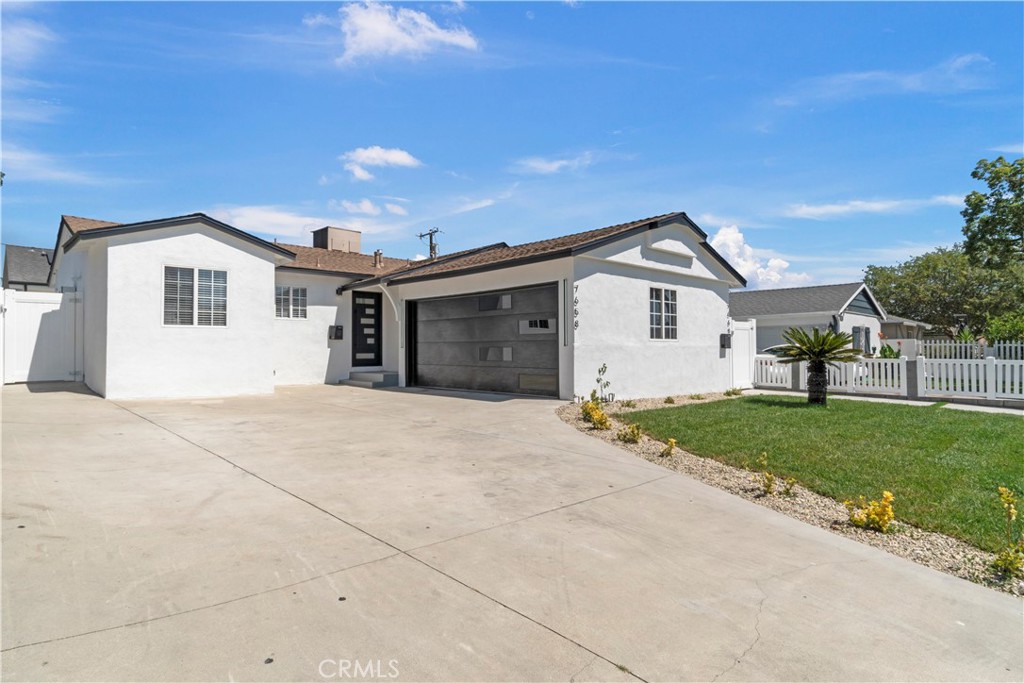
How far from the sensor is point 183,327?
1243cm

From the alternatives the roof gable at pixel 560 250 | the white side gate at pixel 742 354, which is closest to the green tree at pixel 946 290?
the white side gate at pixel 742 354

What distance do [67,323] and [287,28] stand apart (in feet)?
36.4

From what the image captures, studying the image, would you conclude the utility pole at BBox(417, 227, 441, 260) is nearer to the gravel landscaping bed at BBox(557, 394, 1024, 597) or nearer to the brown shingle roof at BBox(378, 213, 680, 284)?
the brown shingle roof at BBox(378, 213, 680, 284)

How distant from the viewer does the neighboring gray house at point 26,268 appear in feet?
92.8

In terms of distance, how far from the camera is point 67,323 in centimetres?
1473

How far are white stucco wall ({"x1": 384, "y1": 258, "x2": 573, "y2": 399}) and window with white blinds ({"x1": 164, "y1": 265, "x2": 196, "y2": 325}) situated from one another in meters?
5.44

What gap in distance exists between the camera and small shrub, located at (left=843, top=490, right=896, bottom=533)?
4.58 m

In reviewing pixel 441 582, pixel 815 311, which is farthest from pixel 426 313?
pixel 815 311

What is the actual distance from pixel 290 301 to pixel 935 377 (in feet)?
56.6

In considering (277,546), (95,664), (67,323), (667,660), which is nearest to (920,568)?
(667,660)

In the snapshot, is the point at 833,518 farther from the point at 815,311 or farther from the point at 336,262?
the point at 815,311

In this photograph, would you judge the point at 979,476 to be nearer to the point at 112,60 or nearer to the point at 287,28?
the point at 287,28

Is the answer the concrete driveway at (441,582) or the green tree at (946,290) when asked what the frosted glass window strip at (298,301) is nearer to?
the concrete driveway at (441,582)

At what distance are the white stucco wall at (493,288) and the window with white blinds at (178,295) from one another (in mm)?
5438
